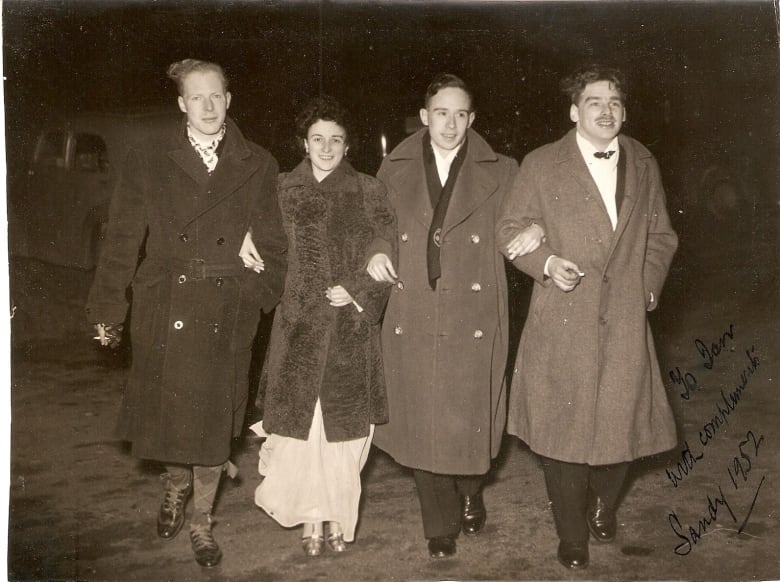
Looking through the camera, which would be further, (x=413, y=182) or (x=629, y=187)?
(x=413, y=182)

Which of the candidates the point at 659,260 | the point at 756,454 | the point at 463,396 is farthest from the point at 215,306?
the point at 756,454

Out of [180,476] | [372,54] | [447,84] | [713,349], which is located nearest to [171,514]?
[180,476]

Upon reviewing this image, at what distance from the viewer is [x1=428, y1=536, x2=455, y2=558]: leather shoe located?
13.6 ft

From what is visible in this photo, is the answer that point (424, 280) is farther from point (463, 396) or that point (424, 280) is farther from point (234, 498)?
point (234, 498)

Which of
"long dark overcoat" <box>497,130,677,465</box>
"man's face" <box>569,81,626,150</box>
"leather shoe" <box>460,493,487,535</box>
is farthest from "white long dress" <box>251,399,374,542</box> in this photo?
"man's face" <box>569,81,626,150</box>

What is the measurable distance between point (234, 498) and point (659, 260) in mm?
2629

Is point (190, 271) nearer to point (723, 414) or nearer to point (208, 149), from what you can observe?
point (208, 149)

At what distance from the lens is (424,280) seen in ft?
13.3

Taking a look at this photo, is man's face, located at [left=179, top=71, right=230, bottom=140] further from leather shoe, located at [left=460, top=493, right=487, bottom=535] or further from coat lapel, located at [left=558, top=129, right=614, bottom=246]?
leather shoe, located at [left=460, top=493, right=487, bottom=535]

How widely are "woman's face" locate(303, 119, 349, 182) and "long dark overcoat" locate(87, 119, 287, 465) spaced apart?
29 centimetres

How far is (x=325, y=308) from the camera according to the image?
13.1 ft

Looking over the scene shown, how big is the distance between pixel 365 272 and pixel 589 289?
1.04 metres

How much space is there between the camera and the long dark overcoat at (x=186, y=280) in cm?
397

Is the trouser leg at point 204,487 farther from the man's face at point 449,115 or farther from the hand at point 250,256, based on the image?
the man's face at point 449,115
